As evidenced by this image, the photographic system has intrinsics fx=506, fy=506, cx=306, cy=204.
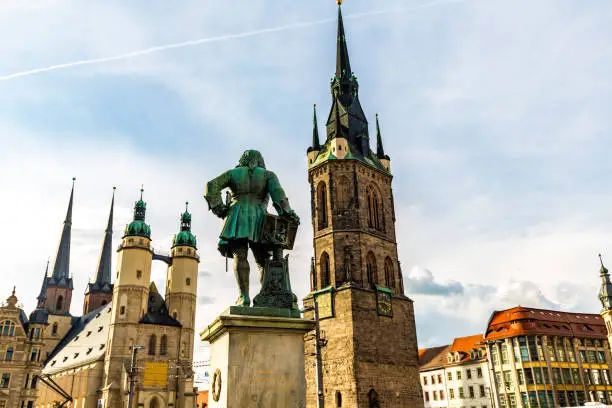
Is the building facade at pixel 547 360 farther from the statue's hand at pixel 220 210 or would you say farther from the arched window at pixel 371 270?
the statue's hand at pixel 220 210

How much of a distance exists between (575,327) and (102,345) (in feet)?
168

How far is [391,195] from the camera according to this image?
46719mm

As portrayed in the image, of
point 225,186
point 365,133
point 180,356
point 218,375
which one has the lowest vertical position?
point 218,375

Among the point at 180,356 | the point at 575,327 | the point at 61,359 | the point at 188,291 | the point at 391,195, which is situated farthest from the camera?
the point at 61,359

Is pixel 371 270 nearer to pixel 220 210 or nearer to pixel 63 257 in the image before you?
pixel 220 210

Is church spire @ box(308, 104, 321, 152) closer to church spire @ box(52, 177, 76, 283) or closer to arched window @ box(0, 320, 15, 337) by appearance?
arched window @ box(0, 320, 15, 337)

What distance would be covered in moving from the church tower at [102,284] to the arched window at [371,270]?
59934 mm

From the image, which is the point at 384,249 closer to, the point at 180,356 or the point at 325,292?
the point at 325,292

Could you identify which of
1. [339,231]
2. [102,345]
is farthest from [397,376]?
[102,345]

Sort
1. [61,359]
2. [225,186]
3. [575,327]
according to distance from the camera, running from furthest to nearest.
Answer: [61,359] → [575,327] → [225,186]

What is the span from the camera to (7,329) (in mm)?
50219

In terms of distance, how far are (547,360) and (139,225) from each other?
147 ft

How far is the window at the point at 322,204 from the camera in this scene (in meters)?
43.1

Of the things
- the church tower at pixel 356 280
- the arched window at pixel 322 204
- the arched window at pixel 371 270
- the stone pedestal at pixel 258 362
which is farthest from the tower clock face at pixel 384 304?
the stone pedestal at pixel 258 362
